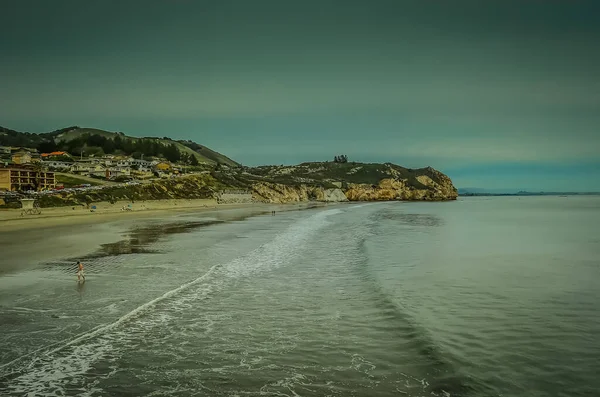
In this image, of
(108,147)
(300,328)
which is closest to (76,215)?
(300,328)

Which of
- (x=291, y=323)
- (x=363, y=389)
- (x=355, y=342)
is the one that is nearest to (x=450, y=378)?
(x=363, y=389)

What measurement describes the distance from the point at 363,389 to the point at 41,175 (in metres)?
82.0

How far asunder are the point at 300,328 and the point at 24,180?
2966 inches

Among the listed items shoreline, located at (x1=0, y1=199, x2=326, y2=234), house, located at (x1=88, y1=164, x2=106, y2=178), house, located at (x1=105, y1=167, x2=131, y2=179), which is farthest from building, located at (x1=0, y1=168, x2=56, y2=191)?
house, located at (x1=88, y1=164, x2=106, y2=178)

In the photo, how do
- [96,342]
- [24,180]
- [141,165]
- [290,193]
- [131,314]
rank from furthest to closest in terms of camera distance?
[290,193], [141,165], [24,180], [131,314], [96,342]

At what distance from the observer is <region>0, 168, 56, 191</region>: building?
65750 mm

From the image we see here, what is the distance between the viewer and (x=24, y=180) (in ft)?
232

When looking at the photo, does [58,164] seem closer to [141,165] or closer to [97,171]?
[97,171]

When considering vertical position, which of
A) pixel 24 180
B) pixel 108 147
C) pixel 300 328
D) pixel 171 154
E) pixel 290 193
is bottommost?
pixel 300 328

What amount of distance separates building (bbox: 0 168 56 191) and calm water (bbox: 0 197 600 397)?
56896mm

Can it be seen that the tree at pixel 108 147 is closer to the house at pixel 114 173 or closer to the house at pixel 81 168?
the house at pixel 81 168

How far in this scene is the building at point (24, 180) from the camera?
65.8 metres

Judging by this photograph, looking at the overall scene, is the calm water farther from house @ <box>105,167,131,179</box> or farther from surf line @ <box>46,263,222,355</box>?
house @ <box>105,167,131,179</box>

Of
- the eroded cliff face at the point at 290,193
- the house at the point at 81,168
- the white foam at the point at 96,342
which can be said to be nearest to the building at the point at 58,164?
the house at the point at 81,168
